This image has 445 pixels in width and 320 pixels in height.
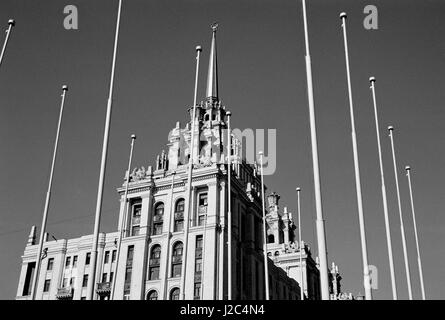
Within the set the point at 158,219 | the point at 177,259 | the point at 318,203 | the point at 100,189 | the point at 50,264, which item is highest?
the point at 158,219

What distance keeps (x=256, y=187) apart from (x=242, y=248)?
20.8m

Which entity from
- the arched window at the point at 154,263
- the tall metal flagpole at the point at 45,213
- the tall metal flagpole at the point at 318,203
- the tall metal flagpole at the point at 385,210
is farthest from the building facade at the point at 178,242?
the tall metal flagpole at the point at 318,203

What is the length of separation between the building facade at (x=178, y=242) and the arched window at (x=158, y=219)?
13cm

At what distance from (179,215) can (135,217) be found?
6359 mm

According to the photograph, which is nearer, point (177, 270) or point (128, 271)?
point (177, 270)

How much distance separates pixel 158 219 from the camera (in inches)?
2645

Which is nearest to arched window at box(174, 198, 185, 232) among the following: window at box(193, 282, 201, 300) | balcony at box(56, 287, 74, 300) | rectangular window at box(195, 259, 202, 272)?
rectangular window at box(195, 259, 202, 272)

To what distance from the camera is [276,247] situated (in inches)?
3880

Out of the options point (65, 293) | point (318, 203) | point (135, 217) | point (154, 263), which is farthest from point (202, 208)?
point (318, 203)

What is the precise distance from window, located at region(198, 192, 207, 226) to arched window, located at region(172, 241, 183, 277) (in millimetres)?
3889

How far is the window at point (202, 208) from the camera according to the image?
65062 millimetres

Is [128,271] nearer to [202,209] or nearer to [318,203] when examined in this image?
[202,209]
